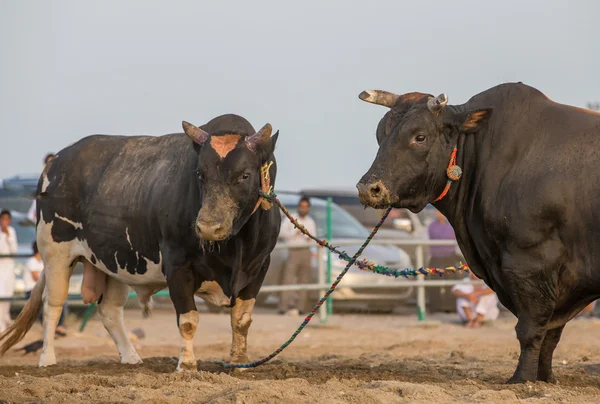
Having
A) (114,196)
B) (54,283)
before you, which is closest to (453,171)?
(114,196)

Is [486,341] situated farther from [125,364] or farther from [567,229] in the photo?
[567,229]

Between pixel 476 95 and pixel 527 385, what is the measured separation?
2.04 metres

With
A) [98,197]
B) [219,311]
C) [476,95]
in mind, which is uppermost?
[476,95]

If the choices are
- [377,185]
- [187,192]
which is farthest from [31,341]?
[377,185]

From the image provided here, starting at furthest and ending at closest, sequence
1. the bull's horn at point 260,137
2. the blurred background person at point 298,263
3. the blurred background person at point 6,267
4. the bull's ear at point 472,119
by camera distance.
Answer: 1. the blurred background person at point 298,263
2. the blurred background person at point 6,267
3. the bull's horn at point 260,137
4. the bull's ear at point 472,119

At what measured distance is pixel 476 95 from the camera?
23.9ft

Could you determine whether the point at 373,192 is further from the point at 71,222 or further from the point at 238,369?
the point at 71,222

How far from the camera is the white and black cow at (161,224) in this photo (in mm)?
7720

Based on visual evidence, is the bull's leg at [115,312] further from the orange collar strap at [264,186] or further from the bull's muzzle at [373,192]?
the bull's muzzle at [373,192]

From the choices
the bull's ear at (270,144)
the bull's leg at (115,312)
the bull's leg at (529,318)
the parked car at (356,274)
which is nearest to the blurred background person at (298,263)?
the parked car at (356,274)

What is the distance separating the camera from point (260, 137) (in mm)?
7859

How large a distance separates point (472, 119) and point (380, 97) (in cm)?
69

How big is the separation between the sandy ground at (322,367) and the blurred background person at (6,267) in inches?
16.2

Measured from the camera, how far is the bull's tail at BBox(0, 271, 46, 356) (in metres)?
9.68
